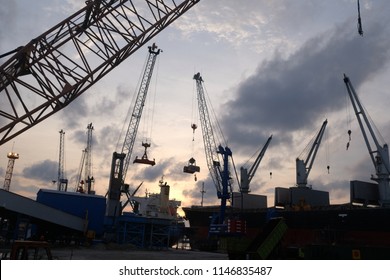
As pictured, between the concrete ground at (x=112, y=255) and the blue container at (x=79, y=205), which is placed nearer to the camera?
the concrete ground at (x=112, y=255)

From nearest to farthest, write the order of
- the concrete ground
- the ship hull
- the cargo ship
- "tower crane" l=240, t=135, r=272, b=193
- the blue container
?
the cargo ship → the concrete ground → the blue container → the ship hull → "tower crane" l=240, t=135, r=272, b=193

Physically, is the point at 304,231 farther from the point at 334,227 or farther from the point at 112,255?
the point at 112,255

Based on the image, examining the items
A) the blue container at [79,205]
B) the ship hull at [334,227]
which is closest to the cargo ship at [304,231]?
the ship hull at [334,227]

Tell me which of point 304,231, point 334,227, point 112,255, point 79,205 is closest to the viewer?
point 112,255

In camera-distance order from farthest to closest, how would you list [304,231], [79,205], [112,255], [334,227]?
[304,231] < [334,227] < [79,205] < [112,255]

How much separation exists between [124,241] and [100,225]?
529 cm

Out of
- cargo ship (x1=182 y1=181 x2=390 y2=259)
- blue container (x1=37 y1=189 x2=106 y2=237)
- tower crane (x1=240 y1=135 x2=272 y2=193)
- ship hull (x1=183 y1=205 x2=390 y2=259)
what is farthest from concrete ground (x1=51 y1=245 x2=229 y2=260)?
tower crane (x1=240 y1=135 x2=272 y2=193)

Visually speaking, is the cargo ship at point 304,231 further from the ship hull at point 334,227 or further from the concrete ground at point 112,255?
the concrete ground at point 112,255

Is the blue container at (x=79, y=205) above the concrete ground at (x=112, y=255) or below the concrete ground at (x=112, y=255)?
above

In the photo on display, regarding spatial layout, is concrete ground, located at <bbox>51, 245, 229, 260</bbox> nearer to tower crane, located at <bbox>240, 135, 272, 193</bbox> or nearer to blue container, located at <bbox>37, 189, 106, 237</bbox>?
blue container, located at <bbox>37, 189, 106, 237</bbox>

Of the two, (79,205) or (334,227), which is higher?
(79,205)

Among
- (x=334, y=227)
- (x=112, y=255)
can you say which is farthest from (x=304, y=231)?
(x=112, y=255)
